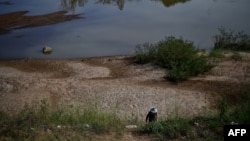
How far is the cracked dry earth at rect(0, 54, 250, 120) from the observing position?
36.4 ft

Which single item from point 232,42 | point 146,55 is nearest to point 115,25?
point 146,55

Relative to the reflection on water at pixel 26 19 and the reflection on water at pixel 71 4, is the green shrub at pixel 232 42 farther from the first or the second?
the reflection on water at pixel 71 4

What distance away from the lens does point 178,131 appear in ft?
20.9

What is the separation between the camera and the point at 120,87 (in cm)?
1272

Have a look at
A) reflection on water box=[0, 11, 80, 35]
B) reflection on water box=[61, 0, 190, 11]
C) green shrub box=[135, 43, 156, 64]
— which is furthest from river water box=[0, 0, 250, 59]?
green shrub box=[135, 43, 156, 64]

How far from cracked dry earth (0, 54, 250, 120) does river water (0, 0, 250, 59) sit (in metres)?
2.61

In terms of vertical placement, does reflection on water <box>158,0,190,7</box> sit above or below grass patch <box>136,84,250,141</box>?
above

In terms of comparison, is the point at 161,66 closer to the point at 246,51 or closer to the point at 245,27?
the point at 246,51

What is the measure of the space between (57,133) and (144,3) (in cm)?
2191

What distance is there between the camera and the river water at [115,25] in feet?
61.1

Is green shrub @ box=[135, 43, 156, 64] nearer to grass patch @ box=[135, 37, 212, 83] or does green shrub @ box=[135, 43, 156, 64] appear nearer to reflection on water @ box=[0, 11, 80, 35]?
grass patch @ box=[135, 37, 212, 83]

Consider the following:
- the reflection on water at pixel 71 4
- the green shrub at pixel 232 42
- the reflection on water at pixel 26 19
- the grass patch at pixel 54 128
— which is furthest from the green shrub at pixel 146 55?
the reflection on water at pixel 71 4

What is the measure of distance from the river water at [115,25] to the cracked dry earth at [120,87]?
261cm

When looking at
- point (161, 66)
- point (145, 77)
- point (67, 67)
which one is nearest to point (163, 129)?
point (145, 77)
